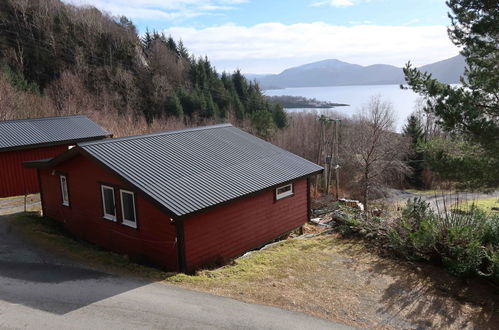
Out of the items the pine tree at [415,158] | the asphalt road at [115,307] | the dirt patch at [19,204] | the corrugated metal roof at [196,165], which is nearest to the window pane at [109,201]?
the corrugated metal roof at [196,165]

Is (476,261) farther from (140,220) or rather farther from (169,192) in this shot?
(140,220)

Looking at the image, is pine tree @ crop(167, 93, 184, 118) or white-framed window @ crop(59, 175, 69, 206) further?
pine tree @ crop(167, 93, 184, 118)

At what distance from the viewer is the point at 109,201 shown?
13289mm

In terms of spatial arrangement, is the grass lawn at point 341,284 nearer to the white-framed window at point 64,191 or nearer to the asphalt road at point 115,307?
the asphalt road at point 115,307

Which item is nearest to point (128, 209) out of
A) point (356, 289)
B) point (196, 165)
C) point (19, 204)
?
point (196, 165)

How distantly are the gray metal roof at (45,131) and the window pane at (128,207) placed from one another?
12464 millimetres

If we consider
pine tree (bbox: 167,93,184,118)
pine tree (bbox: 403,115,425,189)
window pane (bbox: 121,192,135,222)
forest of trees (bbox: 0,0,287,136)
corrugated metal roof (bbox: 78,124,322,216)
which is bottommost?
pine tree (bbox: 403,115,425,189)

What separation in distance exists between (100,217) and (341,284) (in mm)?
8779

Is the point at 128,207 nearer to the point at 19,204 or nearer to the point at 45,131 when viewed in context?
the point at 19,204

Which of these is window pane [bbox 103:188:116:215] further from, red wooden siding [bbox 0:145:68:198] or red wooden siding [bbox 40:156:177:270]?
red wooden siding [bbox 0:145:68:198]

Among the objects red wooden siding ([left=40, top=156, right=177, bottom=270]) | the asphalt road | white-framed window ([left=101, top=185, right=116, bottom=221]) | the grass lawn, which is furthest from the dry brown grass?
white-framed window ([left=101, top=185, right=116, bottom=221])

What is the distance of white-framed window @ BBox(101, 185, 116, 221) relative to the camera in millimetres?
13102

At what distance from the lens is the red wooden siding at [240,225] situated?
11.7 m

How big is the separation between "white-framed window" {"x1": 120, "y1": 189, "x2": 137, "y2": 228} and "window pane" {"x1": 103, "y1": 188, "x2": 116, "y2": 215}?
2.19ft
